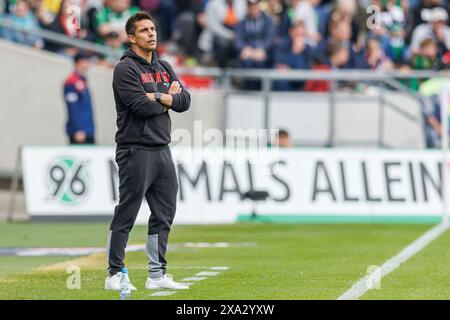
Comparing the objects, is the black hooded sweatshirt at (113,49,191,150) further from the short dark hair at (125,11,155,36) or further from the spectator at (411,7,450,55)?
the spectator at (411,7,450,55)

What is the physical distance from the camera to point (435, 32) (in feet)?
89.1

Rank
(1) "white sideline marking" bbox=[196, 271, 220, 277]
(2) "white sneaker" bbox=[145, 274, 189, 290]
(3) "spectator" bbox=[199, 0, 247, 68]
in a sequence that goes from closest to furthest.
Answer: (2) "white sneaker" bbox=[145, 274, 189, 290] → (1) "white sideline marking" bbox=[196, 271, 220, 277] → (3) "spectator" bbox=[199, 0, 247, 68]

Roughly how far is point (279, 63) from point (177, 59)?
2.02 meters

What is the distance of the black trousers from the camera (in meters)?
11.5

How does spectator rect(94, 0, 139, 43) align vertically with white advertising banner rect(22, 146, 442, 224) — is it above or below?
above

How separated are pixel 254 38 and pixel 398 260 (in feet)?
41.1

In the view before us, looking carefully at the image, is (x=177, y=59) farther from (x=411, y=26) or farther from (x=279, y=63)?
(x=411, y=26)

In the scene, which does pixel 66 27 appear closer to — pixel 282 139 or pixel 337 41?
pixel 337 41

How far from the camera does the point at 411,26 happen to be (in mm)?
28094

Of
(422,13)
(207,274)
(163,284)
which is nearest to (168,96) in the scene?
(163,284)

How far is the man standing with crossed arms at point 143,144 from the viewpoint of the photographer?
11.5 meters

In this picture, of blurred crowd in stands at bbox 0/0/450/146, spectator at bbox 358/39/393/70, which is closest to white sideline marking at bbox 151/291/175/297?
blurred crowd in stands at bbox 0/0/450/146

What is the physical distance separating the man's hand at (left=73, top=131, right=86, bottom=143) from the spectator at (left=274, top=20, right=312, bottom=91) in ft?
15.6
